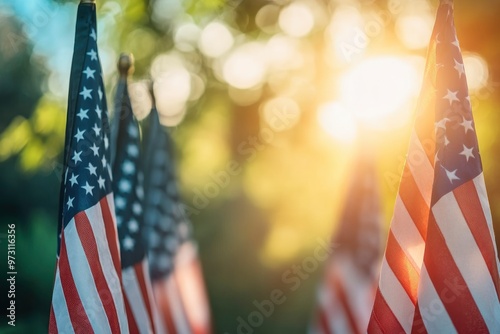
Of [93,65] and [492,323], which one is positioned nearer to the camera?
[492,323]

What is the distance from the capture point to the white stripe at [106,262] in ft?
14.8

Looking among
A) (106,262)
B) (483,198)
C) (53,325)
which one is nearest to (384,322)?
(483,198)

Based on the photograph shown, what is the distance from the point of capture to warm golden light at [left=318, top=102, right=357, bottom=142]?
29.2 ft

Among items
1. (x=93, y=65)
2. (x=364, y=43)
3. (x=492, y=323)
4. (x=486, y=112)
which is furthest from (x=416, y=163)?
(x=486, y=112)

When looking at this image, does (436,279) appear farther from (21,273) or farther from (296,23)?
(21,273)

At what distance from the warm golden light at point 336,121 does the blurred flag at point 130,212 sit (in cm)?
364

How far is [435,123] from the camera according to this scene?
14.1 feet

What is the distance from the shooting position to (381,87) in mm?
8359

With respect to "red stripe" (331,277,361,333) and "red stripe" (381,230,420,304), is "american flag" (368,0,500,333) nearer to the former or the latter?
"red stripe" (381,230,420,304)

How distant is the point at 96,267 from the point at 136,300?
3.39 feet

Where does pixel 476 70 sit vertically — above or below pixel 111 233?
above

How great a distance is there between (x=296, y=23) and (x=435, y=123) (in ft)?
16.8

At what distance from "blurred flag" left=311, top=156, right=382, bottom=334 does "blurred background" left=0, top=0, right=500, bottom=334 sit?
129cm

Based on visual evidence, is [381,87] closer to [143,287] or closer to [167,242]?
[167,242]
